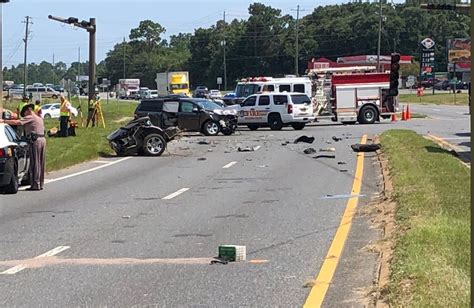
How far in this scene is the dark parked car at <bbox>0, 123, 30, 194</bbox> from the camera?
16.6 m

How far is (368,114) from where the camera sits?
144 feet

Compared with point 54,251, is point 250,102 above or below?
above

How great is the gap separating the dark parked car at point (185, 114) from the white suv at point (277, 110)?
4423mm

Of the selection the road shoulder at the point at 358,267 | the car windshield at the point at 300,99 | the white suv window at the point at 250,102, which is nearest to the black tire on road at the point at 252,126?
the white suv window at the point at 250,102

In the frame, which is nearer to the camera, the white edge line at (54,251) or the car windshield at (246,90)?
the white edge line at (54,251)

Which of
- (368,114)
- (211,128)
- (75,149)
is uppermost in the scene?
(368,114)

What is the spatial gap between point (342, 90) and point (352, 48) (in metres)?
102

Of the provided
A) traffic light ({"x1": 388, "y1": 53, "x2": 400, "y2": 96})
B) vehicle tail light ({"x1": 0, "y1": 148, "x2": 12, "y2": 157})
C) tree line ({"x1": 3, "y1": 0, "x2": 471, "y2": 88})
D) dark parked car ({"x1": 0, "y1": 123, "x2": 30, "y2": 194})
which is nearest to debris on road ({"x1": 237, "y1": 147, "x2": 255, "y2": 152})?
traffic light ({"x1": 388, "y1": 53, "x2": 400, "y2": 96})

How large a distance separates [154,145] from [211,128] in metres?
9.23

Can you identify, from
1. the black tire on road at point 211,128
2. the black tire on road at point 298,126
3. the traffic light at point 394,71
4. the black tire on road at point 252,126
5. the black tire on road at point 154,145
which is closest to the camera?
the black tire on road at point 154,145

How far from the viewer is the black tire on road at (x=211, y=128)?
3644cm

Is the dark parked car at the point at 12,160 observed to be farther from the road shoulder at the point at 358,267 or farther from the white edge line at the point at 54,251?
the road shoulder at the point at 358,267

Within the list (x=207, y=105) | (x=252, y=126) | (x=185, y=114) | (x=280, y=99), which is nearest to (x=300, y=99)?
(x=280, y=99)

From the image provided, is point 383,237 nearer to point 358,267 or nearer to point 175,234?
point 358,267
